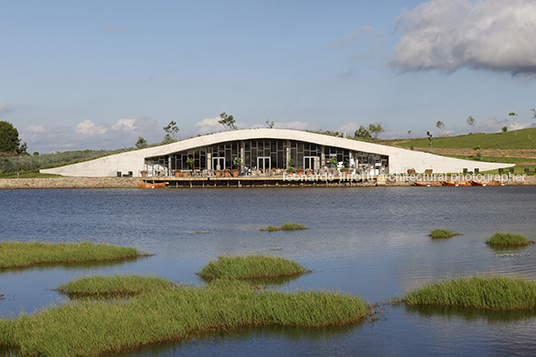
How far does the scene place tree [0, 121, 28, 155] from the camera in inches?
5759

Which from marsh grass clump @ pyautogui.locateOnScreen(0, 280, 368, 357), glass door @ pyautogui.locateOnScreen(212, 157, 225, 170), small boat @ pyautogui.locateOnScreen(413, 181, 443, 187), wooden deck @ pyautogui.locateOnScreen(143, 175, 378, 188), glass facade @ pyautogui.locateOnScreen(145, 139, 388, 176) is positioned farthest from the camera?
glass door @ pyautogui.locateOnScreen(212, 157, 225, 170)

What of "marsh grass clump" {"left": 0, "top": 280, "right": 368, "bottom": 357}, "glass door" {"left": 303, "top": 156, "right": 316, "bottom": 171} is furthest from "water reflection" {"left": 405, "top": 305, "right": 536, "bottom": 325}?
"glass door" {"left": 303, "top": 156, "right": 316, "bottom": 171}

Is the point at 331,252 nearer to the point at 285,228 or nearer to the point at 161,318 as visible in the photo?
the point at 285,228

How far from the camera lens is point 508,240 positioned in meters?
22.9

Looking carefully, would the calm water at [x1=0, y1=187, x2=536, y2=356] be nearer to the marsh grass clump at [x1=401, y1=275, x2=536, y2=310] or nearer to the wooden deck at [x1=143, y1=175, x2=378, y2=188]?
the marsh grass clump at [x1=401, y1=275, x2=536, y2=310]

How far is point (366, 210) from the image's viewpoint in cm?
4225

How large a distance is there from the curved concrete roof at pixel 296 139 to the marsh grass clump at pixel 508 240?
5959 cm

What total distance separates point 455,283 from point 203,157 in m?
74.9

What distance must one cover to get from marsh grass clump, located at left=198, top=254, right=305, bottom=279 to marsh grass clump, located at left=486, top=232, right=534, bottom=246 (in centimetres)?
1019

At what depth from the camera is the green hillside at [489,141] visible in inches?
4823

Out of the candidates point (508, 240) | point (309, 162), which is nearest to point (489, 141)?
point (309, 162)

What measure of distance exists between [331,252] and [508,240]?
307 inches

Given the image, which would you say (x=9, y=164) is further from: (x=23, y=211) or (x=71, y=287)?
(x=71, y=287)

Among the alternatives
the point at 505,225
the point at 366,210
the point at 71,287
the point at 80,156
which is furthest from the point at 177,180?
the point at 71,287
